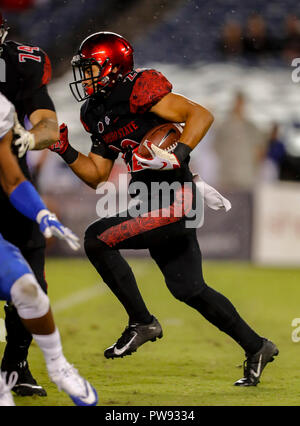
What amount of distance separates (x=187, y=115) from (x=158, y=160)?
11.7 inches

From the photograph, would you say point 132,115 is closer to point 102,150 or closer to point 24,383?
point 102,150

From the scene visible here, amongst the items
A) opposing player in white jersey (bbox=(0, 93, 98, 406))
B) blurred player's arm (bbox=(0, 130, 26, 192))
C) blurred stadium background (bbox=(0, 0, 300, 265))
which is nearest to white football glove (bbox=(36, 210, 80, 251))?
opposing player in white jersey (bbox=(0, 93, 98, 406))

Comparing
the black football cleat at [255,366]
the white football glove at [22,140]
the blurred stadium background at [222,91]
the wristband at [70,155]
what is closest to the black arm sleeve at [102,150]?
the wristband at [70,155]

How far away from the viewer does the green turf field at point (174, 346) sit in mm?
3689

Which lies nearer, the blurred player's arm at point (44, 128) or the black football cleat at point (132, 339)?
the blurred player's arm at point (44, 128)

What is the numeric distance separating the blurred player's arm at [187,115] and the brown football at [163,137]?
53 mm

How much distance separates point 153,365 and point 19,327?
103 centimetres

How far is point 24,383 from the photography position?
147 inches

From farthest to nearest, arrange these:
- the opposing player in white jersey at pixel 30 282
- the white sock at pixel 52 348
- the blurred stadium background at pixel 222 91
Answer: the blurred stadium background at pixel 222 91, the white sock at pixel 52 348, the opposing player in white jersey at pixel 30 282

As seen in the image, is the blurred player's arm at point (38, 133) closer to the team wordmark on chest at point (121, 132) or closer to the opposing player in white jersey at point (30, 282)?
the opposing player in white jersey at point (30, 282)

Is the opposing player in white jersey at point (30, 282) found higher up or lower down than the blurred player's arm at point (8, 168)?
lower down

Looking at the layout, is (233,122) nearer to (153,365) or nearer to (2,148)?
(153,365)

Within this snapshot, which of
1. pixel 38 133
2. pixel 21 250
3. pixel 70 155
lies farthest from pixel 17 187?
pixel 70 155

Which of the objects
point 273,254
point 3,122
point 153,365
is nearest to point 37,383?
point 153,365
